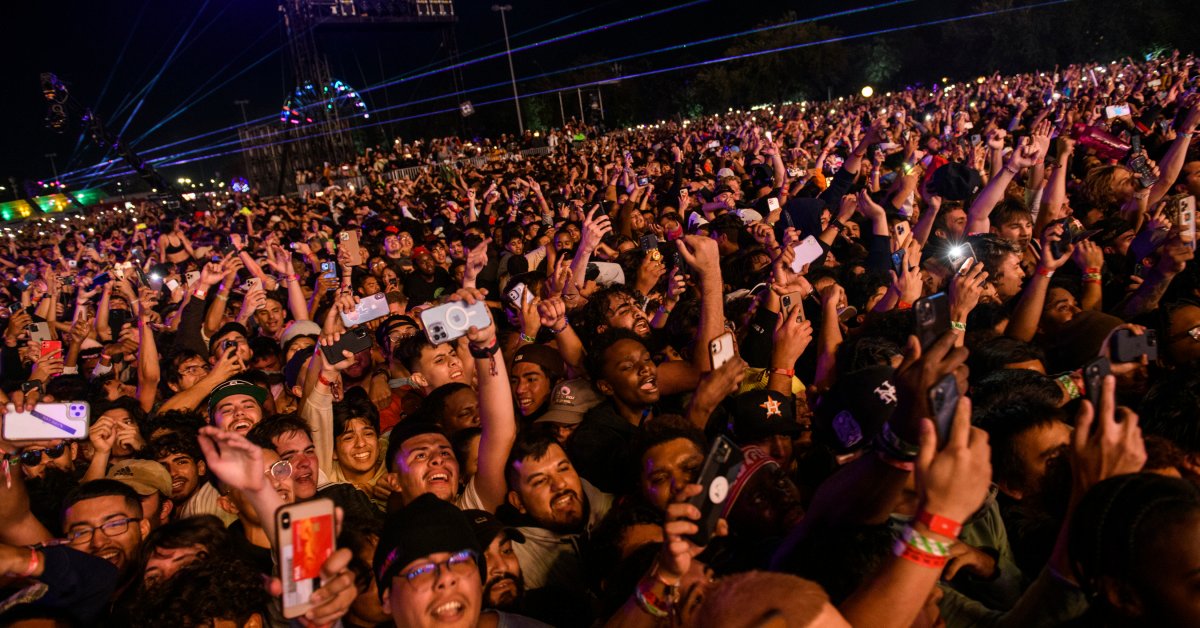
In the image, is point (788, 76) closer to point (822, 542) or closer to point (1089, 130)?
point (1089, 130)

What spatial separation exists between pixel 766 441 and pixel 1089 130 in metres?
7.53

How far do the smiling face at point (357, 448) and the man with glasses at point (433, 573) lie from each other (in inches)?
58.8

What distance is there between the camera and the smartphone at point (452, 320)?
8.84ft

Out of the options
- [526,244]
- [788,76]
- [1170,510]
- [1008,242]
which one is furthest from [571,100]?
[1170,510]

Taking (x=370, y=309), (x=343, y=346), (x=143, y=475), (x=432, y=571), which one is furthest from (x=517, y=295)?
(x=432, y=571)

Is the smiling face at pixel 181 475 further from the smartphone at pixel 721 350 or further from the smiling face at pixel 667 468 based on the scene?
the smartphone at pixel 721 350

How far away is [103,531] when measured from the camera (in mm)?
2830

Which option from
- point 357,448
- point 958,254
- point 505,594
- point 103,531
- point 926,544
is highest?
point 926,544

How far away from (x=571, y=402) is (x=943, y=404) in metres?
2.46

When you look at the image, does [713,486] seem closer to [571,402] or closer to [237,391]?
[571,402]

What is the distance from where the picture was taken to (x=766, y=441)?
321 cm

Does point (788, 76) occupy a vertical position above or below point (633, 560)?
above

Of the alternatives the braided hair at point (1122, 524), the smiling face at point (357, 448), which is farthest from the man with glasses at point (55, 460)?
the braided hair at point (1122, 524)

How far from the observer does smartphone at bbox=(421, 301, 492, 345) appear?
269 cm
